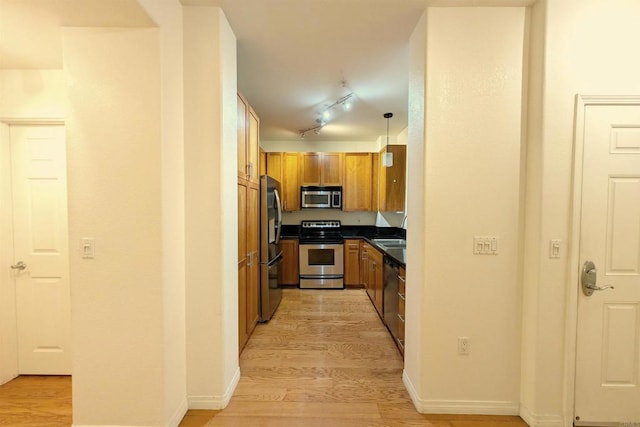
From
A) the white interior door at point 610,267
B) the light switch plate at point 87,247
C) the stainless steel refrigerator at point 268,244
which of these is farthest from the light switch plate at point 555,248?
the light switch plate at point 87,247

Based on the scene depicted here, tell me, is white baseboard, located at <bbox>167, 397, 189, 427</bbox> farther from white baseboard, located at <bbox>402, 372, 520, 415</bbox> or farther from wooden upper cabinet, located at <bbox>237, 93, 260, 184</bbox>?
wooden upper cabinet, located at <bbox>237, 93, 260, 184</bbox>

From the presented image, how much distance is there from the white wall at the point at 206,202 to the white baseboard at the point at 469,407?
1413 millimetres

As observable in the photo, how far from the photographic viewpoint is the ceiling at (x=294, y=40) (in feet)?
4.93

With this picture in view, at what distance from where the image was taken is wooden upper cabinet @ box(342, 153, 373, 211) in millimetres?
5055

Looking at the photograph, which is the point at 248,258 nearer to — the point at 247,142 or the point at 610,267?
the point at 247,142

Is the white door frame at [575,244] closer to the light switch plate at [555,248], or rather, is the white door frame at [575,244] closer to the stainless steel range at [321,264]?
the light switch plate at [555,248]

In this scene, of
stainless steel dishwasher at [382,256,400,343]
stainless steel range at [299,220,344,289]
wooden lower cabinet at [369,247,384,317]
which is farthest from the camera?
stainless steel range at [299,220,344,289]

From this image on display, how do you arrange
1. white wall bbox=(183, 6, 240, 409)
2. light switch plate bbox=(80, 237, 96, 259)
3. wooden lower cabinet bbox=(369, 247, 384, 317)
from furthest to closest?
1. wooden lower cabinet bbox=(369, 247, 384, 317)
2. white wall bbox=(183, 6, 240, 409)
3. light switch plate bbox=(80, 237, 96, 259)

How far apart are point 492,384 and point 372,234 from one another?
11.4ft

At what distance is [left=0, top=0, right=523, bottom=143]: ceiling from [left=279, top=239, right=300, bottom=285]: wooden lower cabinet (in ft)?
7.81

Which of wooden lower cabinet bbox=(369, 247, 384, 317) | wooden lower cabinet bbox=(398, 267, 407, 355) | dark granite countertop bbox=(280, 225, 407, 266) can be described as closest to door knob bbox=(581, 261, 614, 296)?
wooden lower cabinet bbox=(398, 267, 407, 355)

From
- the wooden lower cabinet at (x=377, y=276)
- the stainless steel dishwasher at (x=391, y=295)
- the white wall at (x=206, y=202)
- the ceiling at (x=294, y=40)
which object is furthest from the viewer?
the wooden lower cabinet at (x=377, y=276)

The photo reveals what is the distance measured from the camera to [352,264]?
480 cm

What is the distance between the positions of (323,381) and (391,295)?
3.70 ft
